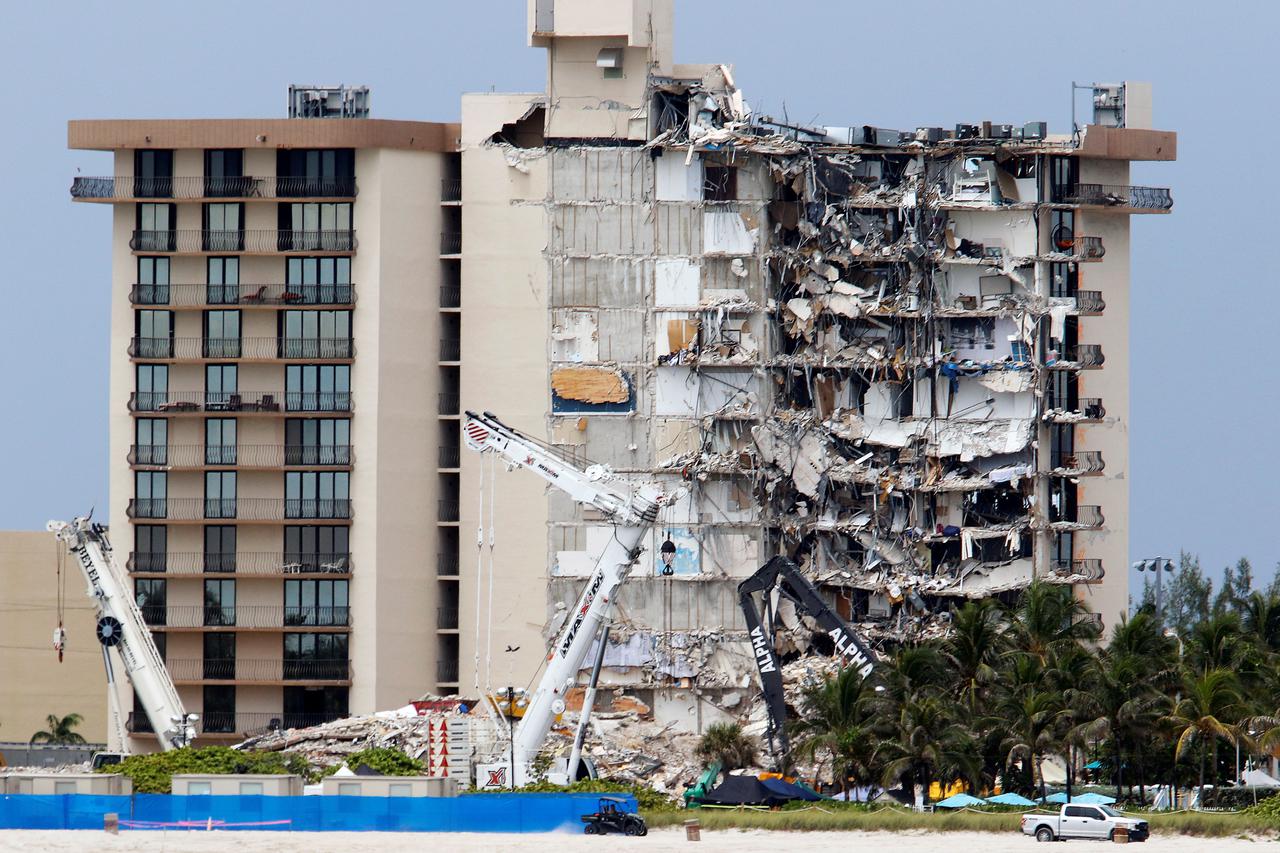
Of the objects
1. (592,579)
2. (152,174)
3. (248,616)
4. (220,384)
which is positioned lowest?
(248,616)

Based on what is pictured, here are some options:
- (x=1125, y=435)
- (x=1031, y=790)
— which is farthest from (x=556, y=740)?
(x=1125, y=435)

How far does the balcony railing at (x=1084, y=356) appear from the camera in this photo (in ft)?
366

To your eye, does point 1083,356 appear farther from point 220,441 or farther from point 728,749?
point 220,441

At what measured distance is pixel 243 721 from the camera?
10831cm

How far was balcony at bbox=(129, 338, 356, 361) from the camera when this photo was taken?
108812mm

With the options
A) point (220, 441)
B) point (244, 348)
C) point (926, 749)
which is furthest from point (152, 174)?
point (926, 749)

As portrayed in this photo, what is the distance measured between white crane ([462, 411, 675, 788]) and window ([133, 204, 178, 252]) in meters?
22.7

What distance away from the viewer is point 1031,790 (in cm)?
8944

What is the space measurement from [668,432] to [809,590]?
12.7 m

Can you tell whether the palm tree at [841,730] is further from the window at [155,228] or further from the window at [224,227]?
the window at [155,228]

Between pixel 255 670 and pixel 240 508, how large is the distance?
21.0ft

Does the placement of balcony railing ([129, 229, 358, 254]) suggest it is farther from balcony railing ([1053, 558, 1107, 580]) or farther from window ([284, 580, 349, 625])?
balcony railing ([1053, 558, 1107, 580])

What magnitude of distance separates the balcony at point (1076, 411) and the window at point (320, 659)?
29402 millimetres

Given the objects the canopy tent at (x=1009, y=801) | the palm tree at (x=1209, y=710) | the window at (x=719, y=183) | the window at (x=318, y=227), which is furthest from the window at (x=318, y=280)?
the palm tree at (x=1209, y=710)
